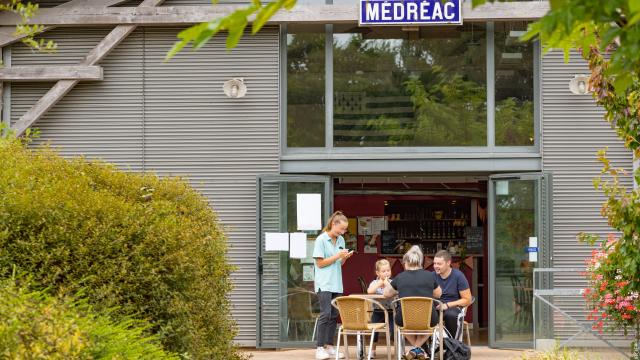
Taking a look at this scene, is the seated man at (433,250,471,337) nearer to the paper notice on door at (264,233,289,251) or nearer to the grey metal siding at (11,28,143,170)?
the paper notice on door at (264,233,289,251)

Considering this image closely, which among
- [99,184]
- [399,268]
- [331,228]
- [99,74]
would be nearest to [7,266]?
[99,184]

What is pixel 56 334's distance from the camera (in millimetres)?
4387

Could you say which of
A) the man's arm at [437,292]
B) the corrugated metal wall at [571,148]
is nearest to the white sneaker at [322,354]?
the man's arm at [437,292]

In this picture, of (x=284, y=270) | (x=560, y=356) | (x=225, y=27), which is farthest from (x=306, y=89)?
(x=225, y=27)

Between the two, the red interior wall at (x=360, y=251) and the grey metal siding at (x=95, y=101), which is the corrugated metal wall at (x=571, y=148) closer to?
the red interior wall at (x=360, y=251)

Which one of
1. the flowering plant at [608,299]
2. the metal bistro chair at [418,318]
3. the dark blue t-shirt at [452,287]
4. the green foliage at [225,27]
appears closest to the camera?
the green foliage at [225,27]

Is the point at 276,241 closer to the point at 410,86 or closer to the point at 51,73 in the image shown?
the point at 410,86

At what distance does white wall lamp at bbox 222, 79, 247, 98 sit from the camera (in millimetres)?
12922

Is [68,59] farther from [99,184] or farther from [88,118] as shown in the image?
[99,184]

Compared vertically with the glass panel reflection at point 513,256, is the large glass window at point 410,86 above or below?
above

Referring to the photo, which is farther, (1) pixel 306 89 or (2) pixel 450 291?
(1) pixel 306 89

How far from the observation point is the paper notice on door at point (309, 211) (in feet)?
42.0

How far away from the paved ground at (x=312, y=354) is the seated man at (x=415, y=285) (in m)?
1.30

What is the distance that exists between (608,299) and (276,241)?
168 inches
